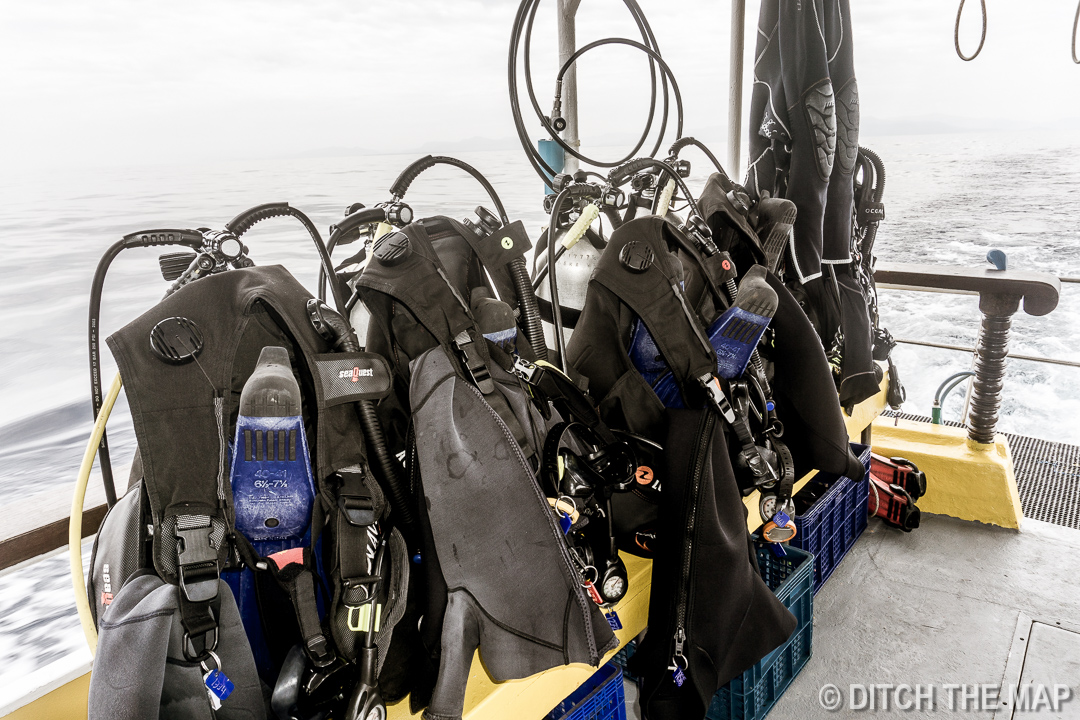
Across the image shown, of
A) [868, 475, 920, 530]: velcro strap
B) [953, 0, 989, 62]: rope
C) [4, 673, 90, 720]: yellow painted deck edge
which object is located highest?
[953, 0, 989, 62]: rope

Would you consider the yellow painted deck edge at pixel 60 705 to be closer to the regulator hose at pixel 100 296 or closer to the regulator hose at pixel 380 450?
the regulator hose at pixel 100 296

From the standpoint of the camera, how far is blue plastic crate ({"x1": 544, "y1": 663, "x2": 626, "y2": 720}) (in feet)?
4.02

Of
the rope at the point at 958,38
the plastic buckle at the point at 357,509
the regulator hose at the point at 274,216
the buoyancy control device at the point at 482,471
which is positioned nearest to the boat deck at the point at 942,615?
the buoyancy control device at the point at 482,471

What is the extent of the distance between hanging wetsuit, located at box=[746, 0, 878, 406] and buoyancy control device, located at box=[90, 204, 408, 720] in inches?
63.4

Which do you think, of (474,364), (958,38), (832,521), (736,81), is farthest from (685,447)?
(958,38)

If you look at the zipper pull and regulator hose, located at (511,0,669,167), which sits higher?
regulator hose, located at (511,0,669,167)

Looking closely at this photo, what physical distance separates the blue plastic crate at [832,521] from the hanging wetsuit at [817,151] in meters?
0.34

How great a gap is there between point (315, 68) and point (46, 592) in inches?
52.2

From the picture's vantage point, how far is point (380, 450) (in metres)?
0.97

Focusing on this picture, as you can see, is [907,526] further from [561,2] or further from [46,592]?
[46,592]

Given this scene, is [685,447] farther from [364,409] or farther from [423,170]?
[423,170]

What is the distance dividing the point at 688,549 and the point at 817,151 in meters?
1.49

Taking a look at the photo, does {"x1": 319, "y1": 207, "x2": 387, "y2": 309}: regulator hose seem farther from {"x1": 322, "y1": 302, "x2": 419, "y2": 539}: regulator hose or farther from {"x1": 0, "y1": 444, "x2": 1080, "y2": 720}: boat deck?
{"x1": 0, "y1": 444, "x2": 1080, "y2": 720}: boat deck

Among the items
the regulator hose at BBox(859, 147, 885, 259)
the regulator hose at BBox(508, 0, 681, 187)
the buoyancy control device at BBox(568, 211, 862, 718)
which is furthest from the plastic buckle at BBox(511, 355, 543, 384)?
the regulator hose at BBox(859, 147, 885, 259)
